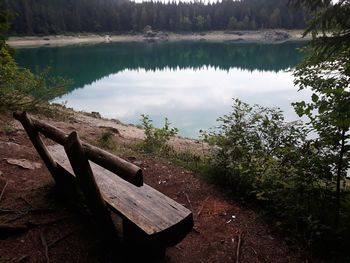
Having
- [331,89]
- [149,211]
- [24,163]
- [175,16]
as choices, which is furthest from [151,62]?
[175,16]

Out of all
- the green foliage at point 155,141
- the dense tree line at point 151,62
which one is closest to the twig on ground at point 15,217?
the green foliage at point 155,141

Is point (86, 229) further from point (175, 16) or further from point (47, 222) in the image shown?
point (175, 16)

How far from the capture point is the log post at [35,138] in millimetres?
4242

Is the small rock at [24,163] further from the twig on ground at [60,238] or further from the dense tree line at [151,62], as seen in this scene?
the dense tree line at [151,62]

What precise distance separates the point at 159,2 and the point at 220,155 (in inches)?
4540

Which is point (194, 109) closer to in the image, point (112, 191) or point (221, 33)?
point (112, 191)

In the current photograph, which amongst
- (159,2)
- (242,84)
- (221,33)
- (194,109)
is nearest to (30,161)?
(194,109)

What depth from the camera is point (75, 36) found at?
85750mm

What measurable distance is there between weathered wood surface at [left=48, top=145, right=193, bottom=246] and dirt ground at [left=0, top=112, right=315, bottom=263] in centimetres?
64

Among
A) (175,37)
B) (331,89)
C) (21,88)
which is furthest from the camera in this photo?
(175,37)

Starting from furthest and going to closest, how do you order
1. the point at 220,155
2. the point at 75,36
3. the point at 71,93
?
the point at 75,36 → the point at 71,93 → the point at 220,155

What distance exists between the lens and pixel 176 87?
31.7m

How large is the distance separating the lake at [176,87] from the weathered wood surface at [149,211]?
19.3 feet

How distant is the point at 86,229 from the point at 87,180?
1.23 meters
